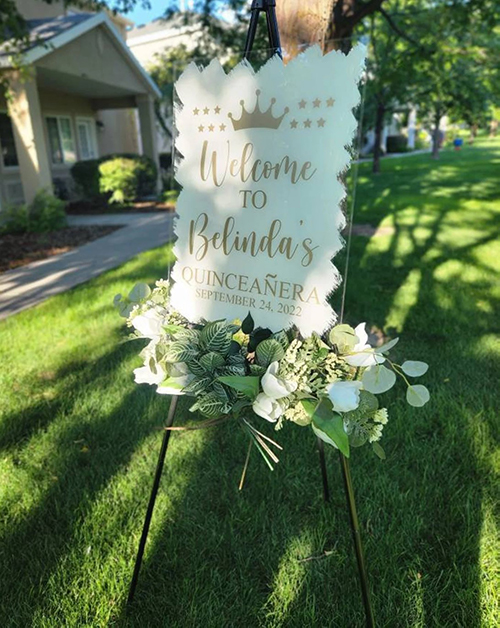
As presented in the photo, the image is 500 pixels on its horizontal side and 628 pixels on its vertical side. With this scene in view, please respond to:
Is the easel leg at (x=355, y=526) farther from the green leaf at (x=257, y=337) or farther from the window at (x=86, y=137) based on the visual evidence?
the window at (x=86, y=137)

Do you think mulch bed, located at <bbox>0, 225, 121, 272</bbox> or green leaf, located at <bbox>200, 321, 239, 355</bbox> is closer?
green leaf, located at <bbox>200, 321, 239, 355</bbox>

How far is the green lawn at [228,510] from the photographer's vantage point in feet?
5.42

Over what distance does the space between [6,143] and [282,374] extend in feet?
37.7

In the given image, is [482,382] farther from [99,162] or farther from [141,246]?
[99,162]

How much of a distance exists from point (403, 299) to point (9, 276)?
4.76 meters

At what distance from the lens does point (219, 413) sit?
4.32ft

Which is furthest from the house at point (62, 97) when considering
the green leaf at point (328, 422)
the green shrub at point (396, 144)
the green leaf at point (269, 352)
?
the green shrub at point (396, 144)

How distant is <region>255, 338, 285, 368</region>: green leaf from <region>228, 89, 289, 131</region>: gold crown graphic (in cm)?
60

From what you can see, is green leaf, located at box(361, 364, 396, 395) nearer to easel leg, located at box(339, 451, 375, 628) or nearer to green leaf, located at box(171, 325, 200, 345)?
easel leg, located at box(339, 451, 375, 628)

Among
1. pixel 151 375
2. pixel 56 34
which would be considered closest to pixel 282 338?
pixel 151 375

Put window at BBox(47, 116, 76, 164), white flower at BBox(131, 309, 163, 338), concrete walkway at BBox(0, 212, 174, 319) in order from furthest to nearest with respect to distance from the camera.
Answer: window at BBox(47, 116, 76, 164)
concrete walkway at BBox(0, 212, 174, 319)
white flower at BBox(131, 309, 163, 338)

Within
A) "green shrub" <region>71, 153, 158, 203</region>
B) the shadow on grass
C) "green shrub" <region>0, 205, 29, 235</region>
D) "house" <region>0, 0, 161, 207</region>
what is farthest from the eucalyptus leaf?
"green shrub" <region>71, 153, 158, 203</region>


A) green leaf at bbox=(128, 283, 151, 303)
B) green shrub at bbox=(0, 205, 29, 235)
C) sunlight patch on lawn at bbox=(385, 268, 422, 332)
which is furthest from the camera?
green shrub at bbox=(0, 205, 29, 235)

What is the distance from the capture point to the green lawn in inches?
65.1
